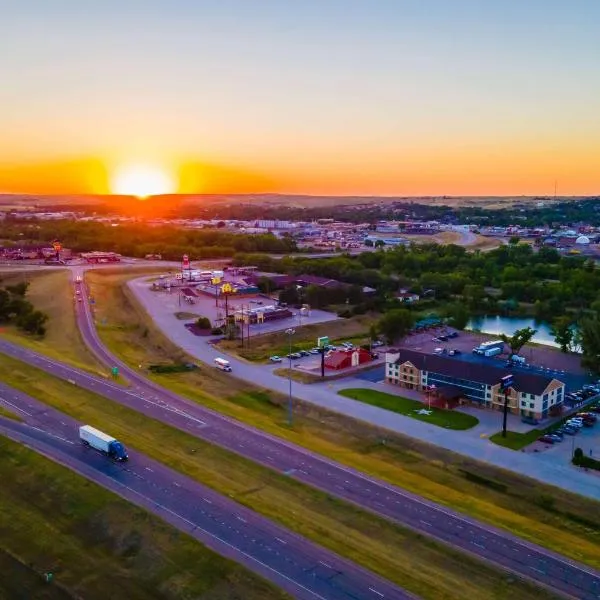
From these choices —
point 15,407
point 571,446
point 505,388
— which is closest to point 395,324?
point 505,388

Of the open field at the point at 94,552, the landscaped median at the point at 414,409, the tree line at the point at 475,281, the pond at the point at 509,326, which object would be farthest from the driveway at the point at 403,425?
the pond at the point at 509,326

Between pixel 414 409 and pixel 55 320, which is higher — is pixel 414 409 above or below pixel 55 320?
below

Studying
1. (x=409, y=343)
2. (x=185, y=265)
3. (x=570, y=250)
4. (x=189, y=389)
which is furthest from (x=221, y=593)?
(x=570, y=250)

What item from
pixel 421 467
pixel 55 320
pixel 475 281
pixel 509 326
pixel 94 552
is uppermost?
pixel 55 320

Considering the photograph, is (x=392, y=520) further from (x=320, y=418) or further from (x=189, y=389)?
(x=189, y=389)

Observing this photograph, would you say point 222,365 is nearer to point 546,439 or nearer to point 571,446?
point 546,439

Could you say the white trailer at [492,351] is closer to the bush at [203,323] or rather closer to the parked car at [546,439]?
the parked car at [546,439]
